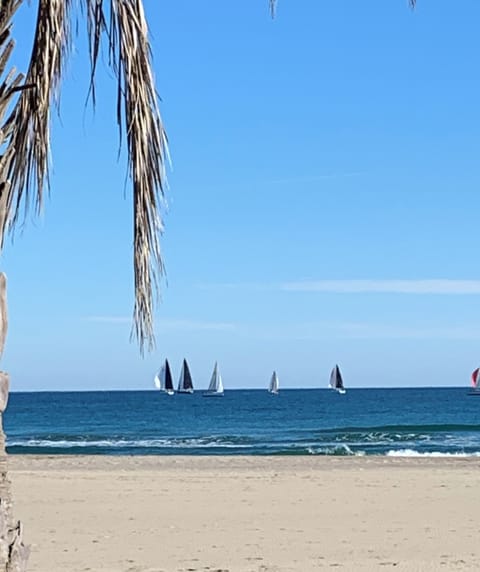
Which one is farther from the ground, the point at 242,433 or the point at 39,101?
the point at 39,101

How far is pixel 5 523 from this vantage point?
2.84 metres

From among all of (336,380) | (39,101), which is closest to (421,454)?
(39,101)

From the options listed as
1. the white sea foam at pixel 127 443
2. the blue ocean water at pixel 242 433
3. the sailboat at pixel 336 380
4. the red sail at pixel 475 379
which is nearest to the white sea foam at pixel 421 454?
the blue ocean water at pixel 242 433

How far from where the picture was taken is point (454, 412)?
69812mm

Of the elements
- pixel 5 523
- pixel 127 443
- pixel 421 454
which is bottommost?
pixel 127 443

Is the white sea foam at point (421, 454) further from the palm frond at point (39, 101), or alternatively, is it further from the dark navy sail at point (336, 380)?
the dark navy sail at point (336, 380)

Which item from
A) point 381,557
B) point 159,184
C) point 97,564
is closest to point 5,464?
point 159,184

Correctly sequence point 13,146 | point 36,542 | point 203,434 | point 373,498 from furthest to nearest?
1. point 203,434
2. point 373,498
3. point 36,542
4. point 13,146

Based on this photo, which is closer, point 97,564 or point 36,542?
point 97,564

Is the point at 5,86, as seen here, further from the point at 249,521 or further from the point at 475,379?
the point at 475,379

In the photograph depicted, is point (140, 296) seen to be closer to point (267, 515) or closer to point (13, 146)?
point (13, 146)

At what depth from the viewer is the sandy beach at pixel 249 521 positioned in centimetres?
849

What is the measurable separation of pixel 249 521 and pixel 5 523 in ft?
28.6

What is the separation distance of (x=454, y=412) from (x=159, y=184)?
68.8 m
